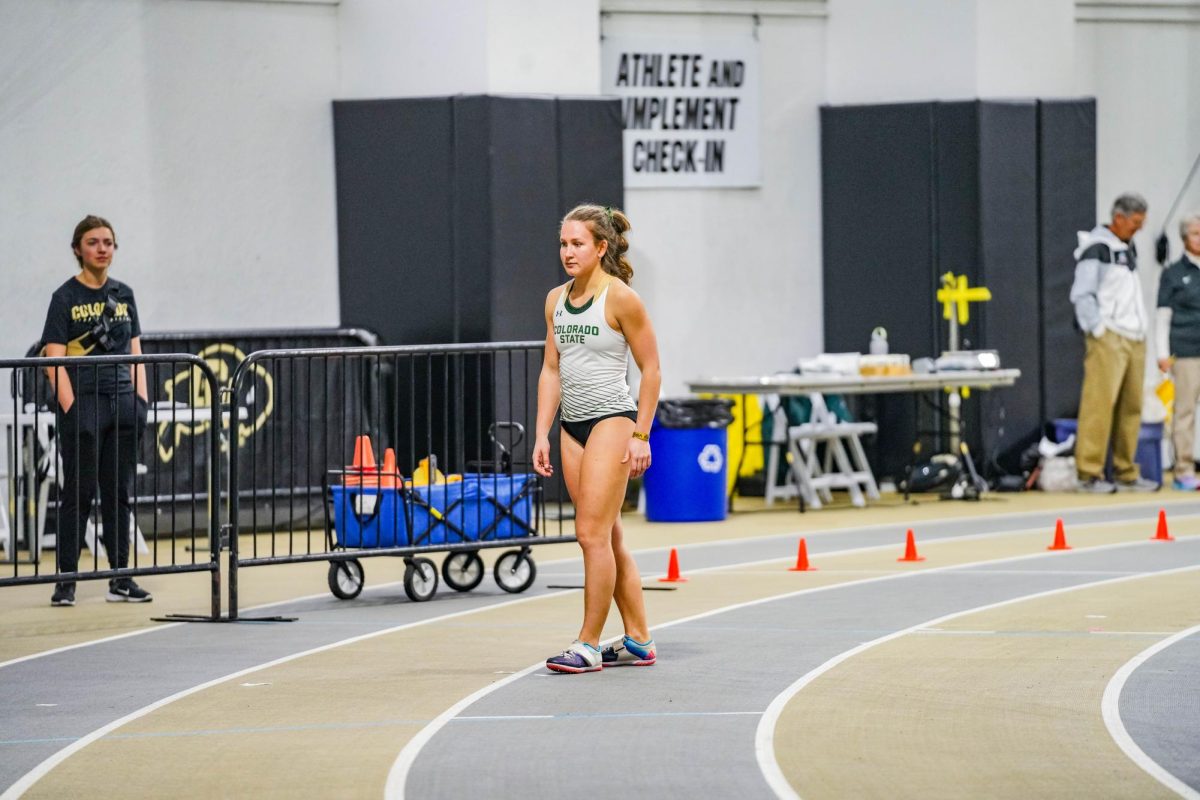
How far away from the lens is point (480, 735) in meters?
7.40

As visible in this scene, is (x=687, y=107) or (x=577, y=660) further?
(x=687, y=107)

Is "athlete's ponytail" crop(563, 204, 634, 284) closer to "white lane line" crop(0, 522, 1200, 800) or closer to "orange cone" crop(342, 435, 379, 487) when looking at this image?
"white lane line" crop(0, 522, 1200, 800)

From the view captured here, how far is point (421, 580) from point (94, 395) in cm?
217

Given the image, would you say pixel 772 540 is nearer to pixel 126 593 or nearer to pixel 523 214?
pixel 523 214

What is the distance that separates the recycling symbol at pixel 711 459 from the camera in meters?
16.2

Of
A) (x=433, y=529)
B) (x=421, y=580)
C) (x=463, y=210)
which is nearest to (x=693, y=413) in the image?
(x=463, y=210)

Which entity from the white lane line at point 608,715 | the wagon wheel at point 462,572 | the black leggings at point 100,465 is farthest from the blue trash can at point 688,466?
the white lane line at point 608,715

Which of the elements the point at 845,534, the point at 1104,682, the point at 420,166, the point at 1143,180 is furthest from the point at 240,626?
the point at 1143,180

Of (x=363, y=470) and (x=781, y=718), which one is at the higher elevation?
(x=363, y=470)

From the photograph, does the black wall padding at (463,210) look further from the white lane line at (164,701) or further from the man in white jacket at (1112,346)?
the white lane line at (164,701)

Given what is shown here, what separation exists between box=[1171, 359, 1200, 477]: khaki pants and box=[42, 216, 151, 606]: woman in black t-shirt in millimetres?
10389

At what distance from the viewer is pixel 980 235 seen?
18.5 meters

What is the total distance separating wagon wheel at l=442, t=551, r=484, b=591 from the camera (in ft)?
39.1

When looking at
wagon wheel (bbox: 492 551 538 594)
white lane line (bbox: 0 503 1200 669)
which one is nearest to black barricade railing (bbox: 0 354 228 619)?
white lane line (bbox: 0 503 1200 669)
